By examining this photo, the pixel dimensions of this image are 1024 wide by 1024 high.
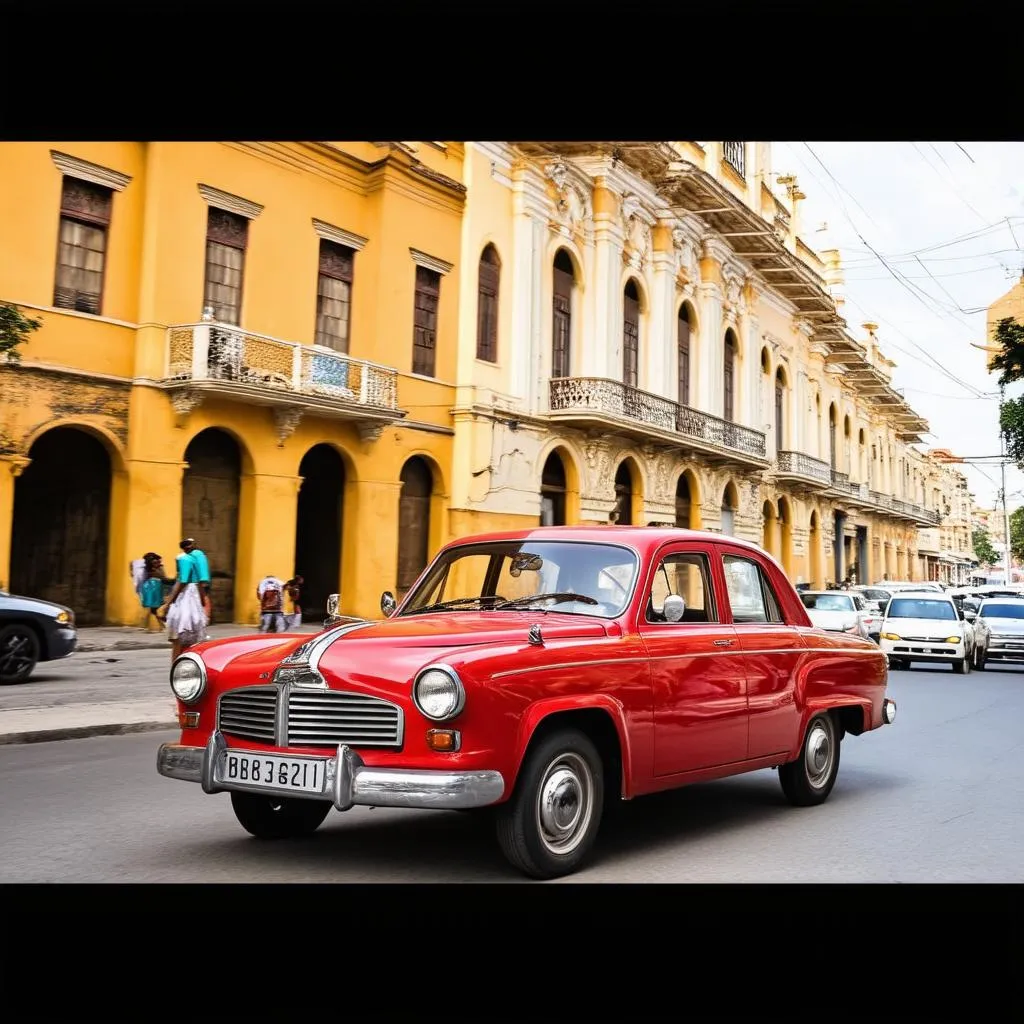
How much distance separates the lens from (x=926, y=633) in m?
21.9

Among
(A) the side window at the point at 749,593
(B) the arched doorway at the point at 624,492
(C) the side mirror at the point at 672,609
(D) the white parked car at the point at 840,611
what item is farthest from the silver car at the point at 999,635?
(C) the side mirror at the point at 672,609

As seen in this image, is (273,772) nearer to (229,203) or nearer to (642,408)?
(229,203)

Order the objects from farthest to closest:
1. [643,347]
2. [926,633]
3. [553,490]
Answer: [643,347]
[553,490]
[926,633]

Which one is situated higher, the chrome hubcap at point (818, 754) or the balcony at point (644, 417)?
the balcony at point (644, 417)

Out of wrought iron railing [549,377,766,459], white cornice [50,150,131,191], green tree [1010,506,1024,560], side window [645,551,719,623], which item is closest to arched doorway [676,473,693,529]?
wrought iron railing [549,377,766,459]

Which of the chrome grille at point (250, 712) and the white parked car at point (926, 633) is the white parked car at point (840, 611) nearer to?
the white parked car at point (926, 633)

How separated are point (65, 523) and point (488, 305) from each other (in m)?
11.7

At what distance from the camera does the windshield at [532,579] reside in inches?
241

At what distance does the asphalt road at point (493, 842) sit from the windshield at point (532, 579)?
1.29 meters

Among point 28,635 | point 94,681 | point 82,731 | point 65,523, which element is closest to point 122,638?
point 65,523

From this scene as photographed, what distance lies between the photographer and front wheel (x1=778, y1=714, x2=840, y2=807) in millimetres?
7453

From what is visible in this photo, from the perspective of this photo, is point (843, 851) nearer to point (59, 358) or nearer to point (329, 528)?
point (59, 358)

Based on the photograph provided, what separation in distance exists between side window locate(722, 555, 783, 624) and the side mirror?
0.81 m
